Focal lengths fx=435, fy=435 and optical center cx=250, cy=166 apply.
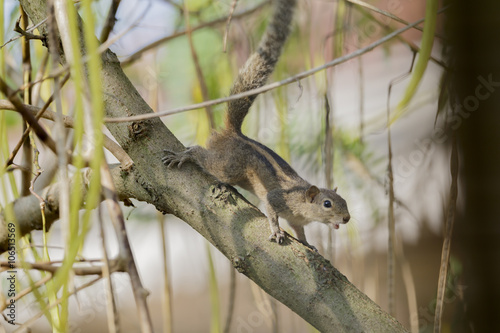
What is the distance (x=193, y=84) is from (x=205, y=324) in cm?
113

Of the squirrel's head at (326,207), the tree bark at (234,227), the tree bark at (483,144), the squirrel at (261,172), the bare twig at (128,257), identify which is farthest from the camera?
the squirrel's head at (326,207)

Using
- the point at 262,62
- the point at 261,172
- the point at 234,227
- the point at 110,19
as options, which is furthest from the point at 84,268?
the point at 261,172

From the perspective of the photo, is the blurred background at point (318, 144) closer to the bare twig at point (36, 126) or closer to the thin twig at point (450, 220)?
the thin twig at point (450, 220)

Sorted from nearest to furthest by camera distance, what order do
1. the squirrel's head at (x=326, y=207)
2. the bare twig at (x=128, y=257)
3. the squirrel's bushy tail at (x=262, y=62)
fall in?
the bare twig at (x=128, y=257) < the squirrel's bushy tail at (x=262, y=62) < the squirrel's head at (x=326, y=207)

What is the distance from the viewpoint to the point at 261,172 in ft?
5.05

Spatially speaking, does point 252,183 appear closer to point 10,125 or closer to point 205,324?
point 205,324

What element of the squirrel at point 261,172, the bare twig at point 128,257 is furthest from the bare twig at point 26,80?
the bare twig at point 128,257

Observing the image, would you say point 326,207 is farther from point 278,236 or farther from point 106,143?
point 106,143

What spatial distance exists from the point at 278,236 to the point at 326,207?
2.49 ft

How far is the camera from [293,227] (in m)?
1.65

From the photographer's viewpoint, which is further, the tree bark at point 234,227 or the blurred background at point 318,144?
the blurred background at point 318,144

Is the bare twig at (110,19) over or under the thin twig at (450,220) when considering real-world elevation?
over

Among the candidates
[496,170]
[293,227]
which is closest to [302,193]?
[293,227]

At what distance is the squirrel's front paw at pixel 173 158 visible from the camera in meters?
0.81
